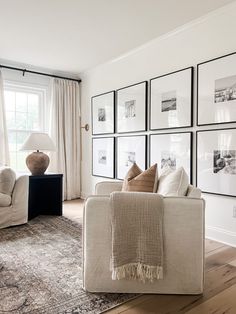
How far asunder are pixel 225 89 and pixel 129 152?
1689mm

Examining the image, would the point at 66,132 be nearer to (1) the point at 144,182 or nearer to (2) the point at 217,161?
(2) the point at 217,161

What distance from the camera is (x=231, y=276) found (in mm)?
2055

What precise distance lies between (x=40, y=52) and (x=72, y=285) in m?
3.35

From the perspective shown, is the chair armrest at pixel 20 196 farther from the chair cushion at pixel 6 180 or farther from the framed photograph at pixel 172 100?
the framed photograph at pixel 172 100

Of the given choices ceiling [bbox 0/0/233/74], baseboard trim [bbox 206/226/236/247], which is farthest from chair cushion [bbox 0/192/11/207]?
baseboard trim [bbox 206/226/236/247]

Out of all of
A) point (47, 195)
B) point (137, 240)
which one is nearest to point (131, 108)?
point (47, 195)

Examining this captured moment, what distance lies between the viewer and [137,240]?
1668 millimetres

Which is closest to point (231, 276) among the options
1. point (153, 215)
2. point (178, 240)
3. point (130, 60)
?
point (178, 240)

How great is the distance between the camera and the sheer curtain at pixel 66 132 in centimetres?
484

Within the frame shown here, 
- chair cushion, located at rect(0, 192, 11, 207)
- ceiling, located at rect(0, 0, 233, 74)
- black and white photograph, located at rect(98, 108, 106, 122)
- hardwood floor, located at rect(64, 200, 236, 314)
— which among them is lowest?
hardwood floor, located at rect(64, 200, 236, 314)

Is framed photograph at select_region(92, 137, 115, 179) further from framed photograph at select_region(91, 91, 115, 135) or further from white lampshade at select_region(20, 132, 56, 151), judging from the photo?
white lampshade at select_region(20, 132, 56, 151)

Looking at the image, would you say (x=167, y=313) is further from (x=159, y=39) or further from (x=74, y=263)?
(x=159, y=39)

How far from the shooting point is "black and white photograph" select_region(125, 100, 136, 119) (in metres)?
3.91

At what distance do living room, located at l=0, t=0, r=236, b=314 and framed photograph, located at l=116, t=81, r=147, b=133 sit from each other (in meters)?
0.02
